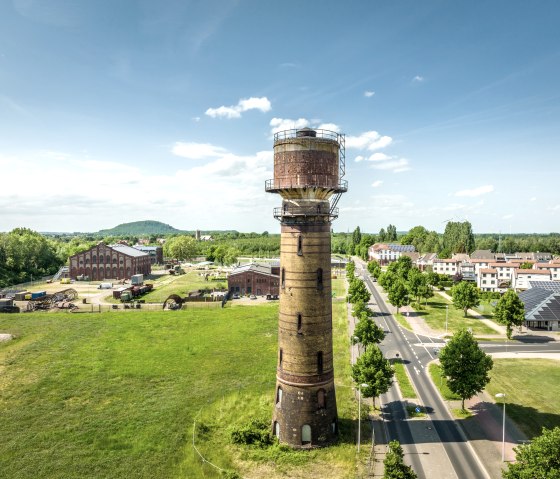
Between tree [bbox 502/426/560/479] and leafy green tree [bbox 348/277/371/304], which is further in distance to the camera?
leafy green tree [bbox 348/277/371/304]

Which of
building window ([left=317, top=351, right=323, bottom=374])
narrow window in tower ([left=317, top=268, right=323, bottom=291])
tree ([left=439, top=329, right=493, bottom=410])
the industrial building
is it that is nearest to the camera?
narrow window in tower ([left=317, top=268, right=323, bottom=291])

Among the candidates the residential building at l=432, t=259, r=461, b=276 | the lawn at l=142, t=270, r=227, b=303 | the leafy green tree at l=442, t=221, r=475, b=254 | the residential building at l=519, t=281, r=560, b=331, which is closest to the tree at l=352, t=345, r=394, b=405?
the residential building at l=519, t=281, r=560, b=331

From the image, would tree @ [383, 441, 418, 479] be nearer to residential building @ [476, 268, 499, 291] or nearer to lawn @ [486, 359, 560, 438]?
lawn @ [486, 359, 560, 438]

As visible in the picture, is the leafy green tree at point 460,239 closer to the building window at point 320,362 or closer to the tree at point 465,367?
the tree at point 465,367

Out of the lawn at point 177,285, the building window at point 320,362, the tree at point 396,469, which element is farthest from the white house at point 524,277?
the tree at point 396,469

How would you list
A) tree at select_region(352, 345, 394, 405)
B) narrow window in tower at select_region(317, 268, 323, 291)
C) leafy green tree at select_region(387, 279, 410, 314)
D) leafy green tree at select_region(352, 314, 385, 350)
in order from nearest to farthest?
narrow window in tower at select_region(317, 268, 323, 291), tree at select_region(352, 345, 394, 405), leafy green tree at select_region(352, 314, 385, 350), leafy green tree at select_region(387, 279, 410, 314)

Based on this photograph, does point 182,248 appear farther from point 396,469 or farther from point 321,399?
point 396,469

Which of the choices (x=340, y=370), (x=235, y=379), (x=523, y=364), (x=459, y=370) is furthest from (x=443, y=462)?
(x=523, y=364)
